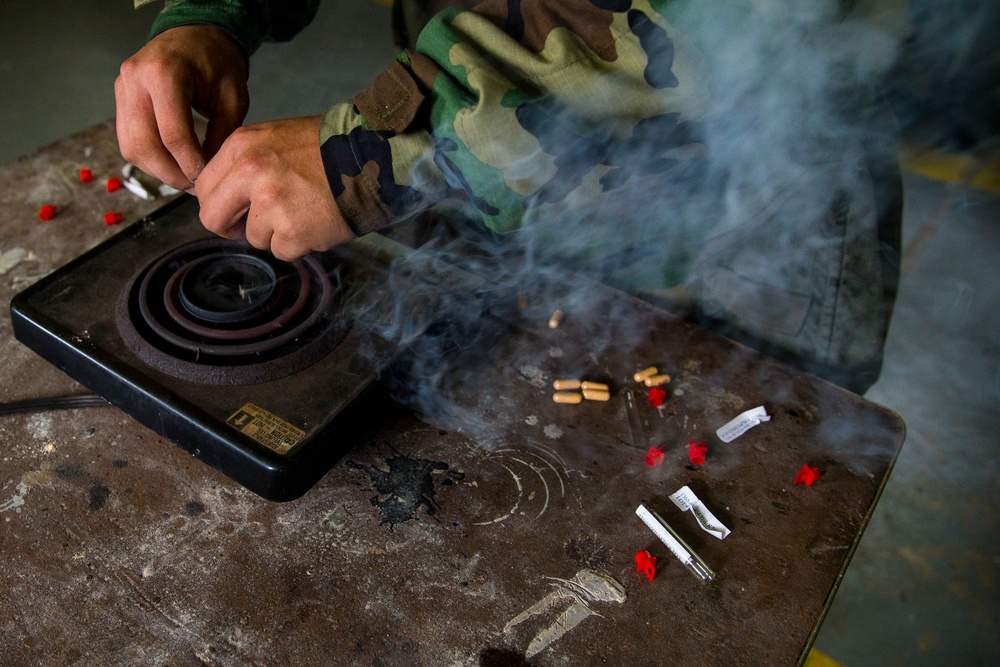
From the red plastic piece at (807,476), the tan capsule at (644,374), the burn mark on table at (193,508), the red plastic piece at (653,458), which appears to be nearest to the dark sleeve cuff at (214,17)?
the burn mark on table at (193,508)

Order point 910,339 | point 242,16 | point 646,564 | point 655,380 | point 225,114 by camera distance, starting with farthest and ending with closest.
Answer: point 910,339 → point 242,16 → point 225,114 → point 655,380 → point 646,564

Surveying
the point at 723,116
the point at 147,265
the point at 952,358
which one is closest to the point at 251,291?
the point at 147,265

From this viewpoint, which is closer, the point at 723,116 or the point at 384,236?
the point at 723,116

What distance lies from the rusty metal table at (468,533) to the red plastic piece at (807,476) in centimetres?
2

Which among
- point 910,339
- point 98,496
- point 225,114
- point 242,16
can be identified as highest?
point 242,16

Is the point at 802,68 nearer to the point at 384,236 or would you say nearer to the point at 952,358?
the point at 384,236

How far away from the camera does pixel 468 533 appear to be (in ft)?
3.98

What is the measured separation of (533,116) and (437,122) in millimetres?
176

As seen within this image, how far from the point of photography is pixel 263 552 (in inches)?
45.9

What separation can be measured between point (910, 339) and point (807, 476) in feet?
8.62

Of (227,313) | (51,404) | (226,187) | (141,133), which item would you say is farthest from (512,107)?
(51,404)

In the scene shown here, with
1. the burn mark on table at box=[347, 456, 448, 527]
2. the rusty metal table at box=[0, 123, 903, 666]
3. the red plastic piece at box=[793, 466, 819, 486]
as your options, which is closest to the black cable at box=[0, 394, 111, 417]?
the rusty metal table at box=[0, 123, 903, 666]

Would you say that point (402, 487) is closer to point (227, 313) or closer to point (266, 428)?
point (266, 428)

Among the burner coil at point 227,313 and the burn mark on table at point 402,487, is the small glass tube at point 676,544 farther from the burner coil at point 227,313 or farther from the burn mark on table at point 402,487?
the burner coil at point 227,313
